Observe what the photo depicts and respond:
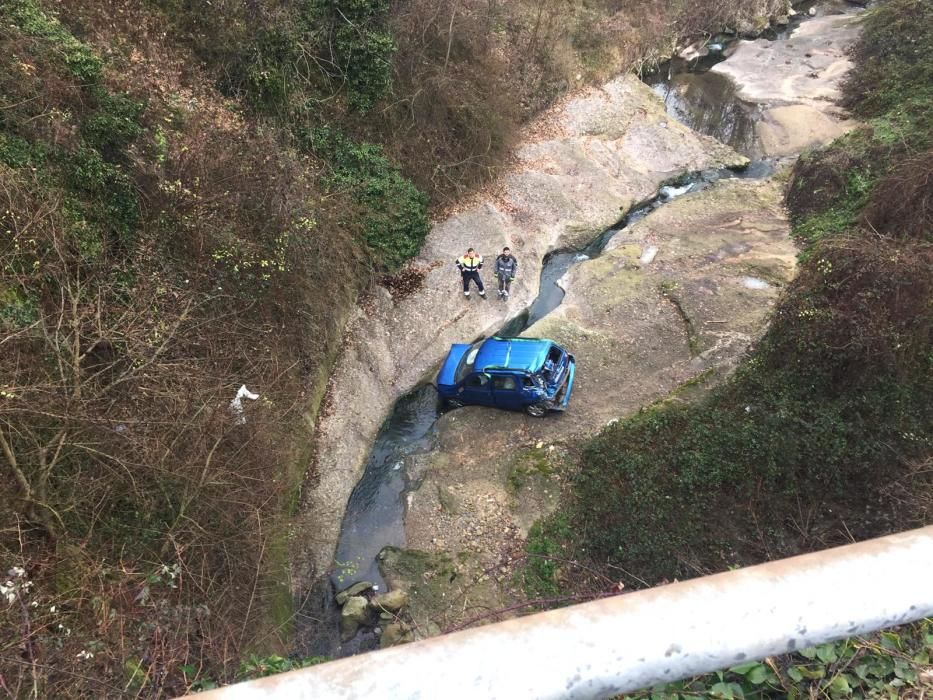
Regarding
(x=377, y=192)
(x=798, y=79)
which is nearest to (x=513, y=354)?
(x=377, y=192)

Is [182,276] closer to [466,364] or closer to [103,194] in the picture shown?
[103,194]

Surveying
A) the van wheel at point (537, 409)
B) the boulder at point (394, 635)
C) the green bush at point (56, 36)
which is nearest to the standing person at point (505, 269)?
the van wheel at point (537, 409)

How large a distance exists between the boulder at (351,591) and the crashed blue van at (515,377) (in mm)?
4772

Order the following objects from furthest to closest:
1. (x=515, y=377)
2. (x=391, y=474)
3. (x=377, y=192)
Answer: (x=377, y=192)
(x=391, y=474)
(x=515, y=377)

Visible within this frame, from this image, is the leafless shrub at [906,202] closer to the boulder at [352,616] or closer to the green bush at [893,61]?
the green bush at [893,61]

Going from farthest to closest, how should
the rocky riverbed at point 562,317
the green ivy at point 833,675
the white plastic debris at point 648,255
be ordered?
the white plastic debris at point 648,255 → the rocky riverbed at point 562,317 → the green ivy at point 833,675

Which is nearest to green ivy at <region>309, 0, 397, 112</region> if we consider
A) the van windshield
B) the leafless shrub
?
the van windshield

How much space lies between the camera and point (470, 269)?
603 inches

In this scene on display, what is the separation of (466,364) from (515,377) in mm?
1676

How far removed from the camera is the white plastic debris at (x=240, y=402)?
354 inches

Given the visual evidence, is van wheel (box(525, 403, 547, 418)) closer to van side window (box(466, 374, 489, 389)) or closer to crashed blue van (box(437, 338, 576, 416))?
crashed blue van (box(437, 338, 576, 416))

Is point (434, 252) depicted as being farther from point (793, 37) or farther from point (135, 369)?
point (793, 37)

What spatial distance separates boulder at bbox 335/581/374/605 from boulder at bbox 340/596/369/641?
212mm

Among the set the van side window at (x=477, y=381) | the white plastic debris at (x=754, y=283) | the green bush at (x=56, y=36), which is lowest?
the van side window at (x=477, y=381)
